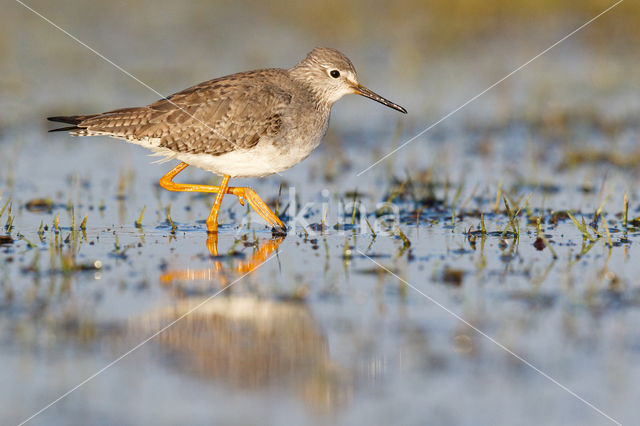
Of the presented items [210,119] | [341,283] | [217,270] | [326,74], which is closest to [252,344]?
[341,283]

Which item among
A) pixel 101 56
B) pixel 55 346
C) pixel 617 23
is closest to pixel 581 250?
pixel 55 346

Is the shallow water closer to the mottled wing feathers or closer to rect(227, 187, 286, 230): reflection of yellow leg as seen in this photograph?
rect(227, 187, 286, 230): reflection of yellow leg

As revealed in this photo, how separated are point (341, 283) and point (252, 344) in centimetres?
153

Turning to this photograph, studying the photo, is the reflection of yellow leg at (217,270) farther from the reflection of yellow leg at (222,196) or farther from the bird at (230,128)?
the bird at (230,128)

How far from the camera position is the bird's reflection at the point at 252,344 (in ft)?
17.0

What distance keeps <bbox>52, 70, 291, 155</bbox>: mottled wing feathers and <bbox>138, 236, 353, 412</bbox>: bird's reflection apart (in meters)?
2.49

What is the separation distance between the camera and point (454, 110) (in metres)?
15.1

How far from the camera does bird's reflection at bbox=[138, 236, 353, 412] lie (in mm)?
5180

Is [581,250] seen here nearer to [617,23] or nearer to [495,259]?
[495,259]

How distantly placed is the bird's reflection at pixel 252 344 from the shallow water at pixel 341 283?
2cm

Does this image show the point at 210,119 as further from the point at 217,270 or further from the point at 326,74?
the point at 217,270

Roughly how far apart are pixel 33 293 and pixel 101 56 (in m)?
11.9

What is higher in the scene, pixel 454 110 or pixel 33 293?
pixel 454 110

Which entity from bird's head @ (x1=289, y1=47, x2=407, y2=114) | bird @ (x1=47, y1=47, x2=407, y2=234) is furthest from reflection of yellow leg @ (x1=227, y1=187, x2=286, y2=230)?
bird's head @ (x1=289, y1=47, x2=407, y2=114)
